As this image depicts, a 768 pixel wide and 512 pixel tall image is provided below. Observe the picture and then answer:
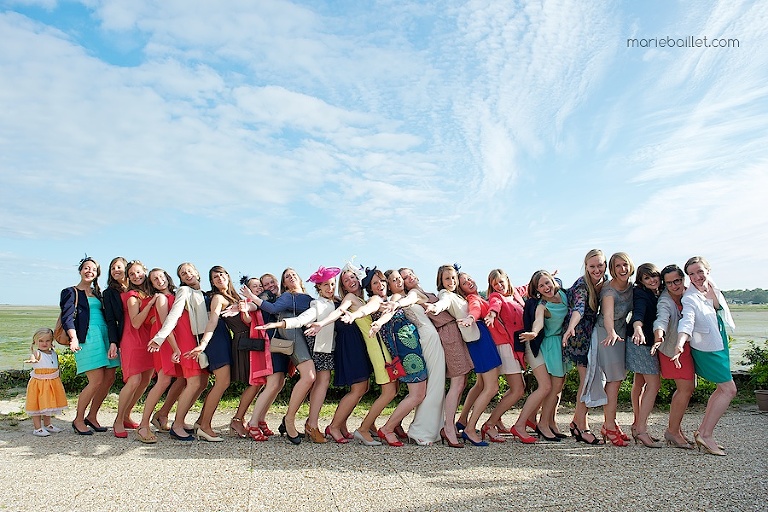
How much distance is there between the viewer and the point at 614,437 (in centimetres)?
585

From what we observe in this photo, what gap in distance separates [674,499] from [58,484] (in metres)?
4.67

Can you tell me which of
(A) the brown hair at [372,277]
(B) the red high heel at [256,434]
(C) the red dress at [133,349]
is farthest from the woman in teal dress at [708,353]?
(C) the red dress at [133,349]

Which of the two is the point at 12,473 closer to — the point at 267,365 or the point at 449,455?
the point at 267,365

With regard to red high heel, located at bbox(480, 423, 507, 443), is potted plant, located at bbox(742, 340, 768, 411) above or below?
above

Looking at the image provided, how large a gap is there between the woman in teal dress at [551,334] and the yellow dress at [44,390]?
201 inches

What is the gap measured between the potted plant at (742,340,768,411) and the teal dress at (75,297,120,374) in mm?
7969

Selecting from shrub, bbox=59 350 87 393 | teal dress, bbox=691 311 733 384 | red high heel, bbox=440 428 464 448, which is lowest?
red high heel, bbox=440 428 464 448

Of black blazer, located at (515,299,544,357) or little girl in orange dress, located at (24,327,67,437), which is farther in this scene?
little girl in orange dress, located at (24,327,67,437)

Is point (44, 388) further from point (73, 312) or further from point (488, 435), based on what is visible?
point (488, 435)

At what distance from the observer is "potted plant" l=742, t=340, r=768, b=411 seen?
24.8ft

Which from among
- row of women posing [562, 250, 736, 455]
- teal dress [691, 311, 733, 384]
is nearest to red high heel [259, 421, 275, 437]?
row of women posing [562, 250, 736, 455]

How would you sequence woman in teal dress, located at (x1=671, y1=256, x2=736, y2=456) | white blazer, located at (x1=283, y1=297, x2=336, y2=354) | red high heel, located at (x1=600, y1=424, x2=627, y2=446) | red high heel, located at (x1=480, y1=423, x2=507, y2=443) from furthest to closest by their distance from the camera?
red high heel, located at (x1=480, y1=423, x2=507, y2=443) → white blazer, located at (x1=283, y1=297, x2=336, y2=354) → red high heel, located at (x1=600, y1=424, x2=627, y2=446) → woman in teal dress, located at (x1=671, y1=256, x2=736, y2=456)

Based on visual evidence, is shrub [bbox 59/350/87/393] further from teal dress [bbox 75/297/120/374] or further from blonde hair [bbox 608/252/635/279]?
blonde hair [bbox 608/252/635/279]

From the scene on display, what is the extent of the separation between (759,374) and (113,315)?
8574mm
